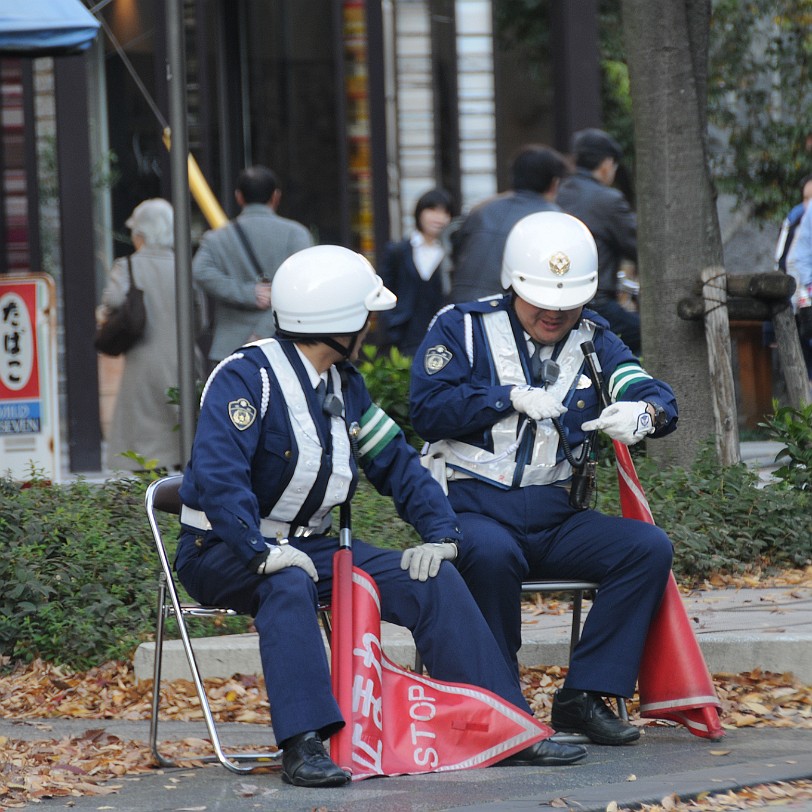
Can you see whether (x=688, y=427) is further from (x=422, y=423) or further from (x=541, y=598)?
(x=422, y=423)

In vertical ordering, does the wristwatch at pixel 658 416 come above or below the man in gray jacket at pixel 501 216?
below

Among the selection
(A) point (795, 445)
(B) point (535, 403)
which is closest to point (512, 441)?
(B) point (535, 403)

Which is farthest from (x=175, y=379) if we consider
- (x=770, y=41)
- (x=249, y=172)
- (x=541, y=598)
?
(x=770, y=41)

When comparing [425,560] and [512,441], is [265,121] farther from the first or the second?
[425,560]

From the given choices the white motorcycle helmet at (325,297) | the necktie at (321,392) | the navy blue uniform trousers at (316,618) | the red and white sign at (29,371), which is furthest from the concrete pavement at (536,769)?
the red and white sign at (29,371)

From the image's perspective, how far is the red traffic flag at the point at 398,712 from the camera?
4.74 m

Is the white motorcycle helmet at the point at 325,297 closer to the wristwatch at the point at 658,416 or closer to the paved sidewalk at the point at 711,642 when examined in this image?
the wristwatch at the point at 658,416

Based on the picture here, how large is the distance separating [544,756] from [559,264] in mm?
1511

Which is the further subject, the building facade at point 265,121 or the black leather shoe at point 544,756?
the building facade at point 265,121

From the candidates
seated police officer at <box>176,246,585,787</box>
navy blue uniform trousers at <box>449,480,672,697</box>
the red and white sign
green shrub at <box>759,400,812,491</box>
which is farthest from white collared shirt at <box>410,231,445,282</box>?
seated police officer at <box>176,246,585,787</box>

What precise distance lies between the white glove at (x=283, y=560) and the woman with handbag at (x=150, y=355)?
16.4 ft

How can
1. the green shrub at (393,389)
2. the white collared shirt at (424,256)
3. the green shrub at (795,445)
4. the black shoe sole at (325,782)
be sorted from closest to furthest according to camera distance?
the black shoe sole at (325,782) → the green shrub at (795,445) → the green shrub at (393,389) → the white collared shirt at (424,256)

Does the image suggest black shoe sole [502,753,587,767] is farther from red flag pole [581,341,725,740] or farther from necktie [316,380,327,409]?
necktie [316,380,327,409]

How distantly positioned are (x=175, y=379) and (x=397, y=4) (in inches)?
200
